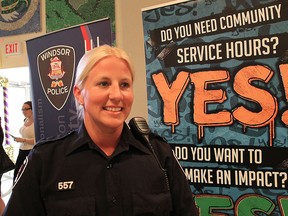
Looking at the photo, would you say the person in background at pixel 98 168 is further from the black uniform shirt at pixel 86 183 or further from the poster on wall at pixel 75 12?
the poster on wall at pixel 75 12

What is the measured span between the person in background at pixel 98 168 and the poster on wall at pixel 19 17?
3063 mm

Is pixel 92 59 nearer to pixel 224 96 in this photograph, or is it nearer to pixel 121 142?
pixel 121 142

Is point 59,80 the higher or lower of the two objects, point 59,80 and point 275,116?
the higher

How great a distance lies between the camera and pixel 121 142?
1.21 metres

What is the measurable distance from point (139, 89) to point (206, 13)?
0.85 metres

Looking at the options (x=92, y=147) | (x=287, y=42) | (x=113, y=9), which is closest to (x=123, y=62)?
(x=92, y=147)

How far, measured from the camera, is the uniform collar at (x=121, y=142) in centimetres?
117

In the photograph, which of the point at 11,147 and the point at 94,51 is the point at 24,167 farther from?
the point at 11,147

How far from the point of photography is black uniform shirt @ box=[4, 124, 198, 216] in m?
1.11

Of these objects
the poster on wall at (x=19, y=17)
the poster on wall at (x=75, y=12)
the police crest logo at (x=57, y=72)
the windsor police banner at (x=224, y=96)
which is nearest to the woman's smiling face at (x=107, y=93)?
the windsor police banner at (x=224, y=96)

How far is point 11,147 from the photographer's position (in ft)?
16.5

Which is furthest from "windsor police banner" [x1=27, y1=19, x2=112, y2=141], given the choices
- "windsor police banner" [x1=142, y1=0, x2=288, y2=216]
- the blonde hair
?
the blonde hair

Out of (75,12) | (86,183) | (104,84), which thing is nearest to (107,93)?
(104,84)

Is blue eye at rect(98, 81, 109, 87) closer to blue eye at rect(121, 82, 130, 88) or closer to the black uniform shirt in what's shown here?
blue eye at rect(121, 82, 130, 88)
